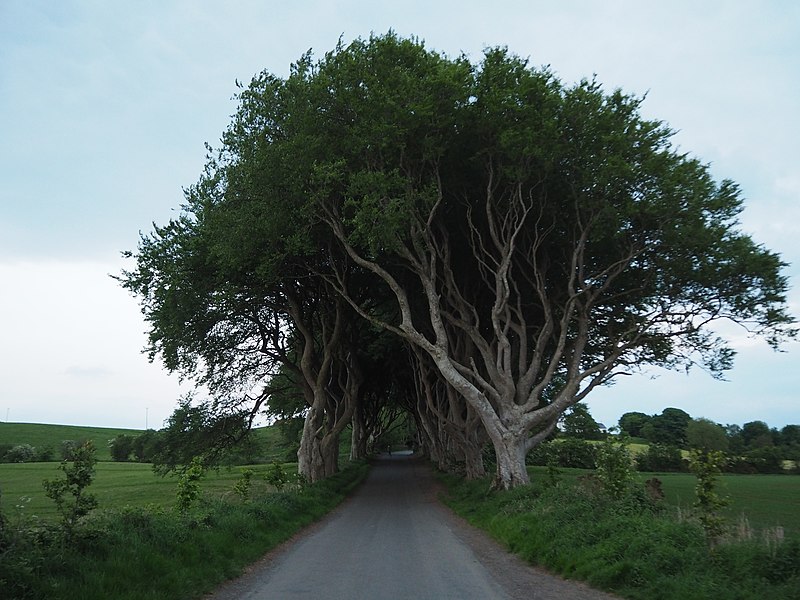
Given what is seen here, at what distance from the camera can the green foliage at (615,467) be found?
13.7 meters

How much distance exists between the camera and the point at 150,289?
24.5 m

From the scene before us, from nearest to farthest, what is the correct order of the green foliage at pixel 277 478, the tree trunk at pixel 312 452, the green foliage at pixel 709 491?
the green foliage at pixel 709 491
the green foliage at pixel 277 478
the tree trunk at pixel 312 452

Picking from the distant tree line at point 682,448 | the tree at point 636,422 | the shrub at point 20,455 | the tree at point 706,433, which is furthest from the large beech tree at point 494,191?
the tree at point 636,422

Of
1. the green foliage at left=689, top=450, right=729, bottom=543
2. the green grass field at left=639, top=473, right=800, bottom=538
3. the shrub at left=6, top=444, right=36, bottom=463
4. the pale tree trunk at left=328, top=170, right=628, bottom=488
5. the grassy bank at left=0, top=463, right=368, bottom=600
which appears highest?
the pale tree trunk at left=328, top=170, right=628, bottom=488

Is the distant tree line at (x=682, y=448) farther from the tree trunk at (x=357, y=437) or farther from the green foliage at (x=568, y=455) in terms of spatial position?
the tree trunk at (x=357, y=437)

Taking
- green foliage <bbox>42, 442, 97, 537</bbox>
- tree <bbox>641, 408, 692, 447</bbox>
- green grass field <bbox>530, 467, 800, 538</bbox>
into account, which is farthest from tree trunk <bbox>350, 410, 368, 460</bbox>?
tree <bbox>641, 408, 692, 447</bbox>

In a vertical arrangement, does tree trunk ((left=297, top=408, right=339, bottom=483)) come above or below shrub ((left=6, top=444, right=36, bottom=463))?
above

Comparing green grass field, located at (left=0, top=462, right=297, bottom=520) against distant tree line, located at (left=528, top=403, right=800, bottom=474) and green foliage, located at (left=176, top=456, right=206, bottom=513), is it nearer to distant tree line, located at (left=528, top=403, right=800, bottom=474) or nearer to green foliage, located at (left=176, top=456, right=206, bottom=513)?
green foliage, located at (left=176, top=456, right=206, bottom=513)

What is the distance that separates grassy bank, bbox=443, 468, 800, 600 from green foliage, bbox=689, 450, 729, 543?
29cm

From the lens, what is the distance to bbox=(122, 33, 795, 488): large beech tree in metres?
18.2

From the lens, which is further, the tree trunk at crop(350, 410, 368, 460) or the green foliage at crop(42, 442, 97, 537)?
the tree trunk at crop(350, 410, 368, 460)

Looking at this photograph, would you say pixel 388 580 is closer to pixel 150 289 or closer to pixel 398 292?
pixel 398 292

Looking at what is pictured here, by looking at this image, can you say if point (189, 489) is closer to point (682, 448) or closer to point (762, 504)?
point (762, 504)

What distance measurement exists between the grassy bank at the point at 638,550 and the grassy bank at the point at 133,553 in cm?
585
